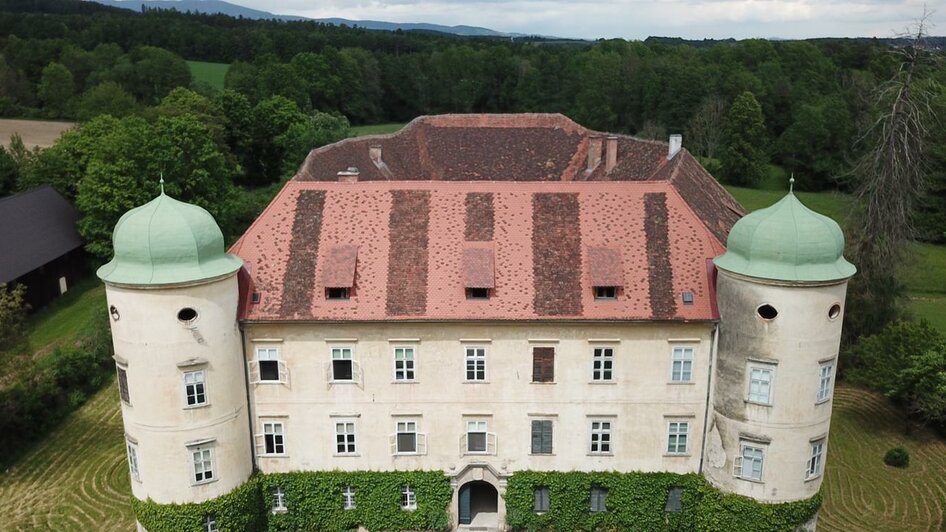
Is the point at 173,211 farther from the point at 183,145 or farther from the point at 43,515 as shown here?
the point at 183,145

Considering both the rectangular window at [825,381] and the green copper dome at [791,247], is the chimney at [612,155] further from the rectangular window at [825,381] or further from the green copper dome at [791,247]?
the rectangular window at [825,381]

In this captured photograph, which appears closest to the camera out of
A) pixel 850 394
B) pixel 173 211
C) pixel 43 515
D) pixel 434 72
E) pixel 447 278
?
pixel 173 211

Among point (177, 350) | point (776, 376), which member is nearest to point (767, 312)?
point (776, 376)

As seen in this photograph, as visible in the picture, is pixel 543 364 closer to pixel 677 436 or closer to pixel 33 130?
pixel 677 436

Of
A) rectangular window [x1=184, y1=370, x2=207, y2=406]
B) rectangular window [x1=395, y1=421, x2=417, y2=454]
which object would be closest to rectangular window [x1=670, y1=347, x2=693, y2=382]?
rectangular window [x1=395, y1=421, x2=417, y2=454]

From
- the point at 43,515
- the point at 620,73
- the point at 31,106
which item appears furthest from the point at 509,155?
the point at 31,106

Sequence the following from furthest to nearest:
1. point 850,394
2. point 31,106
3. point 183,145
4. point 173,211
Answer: point 31,106
point 183,145
point 850,394
point 173,211

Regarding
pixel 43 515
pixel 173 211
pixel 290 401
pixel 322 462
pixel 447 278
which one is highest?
pixel 173 211

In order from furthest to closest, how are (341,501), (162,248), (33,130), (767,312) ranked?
(33,130)
(341,501)
(767,312)
(162,248)
